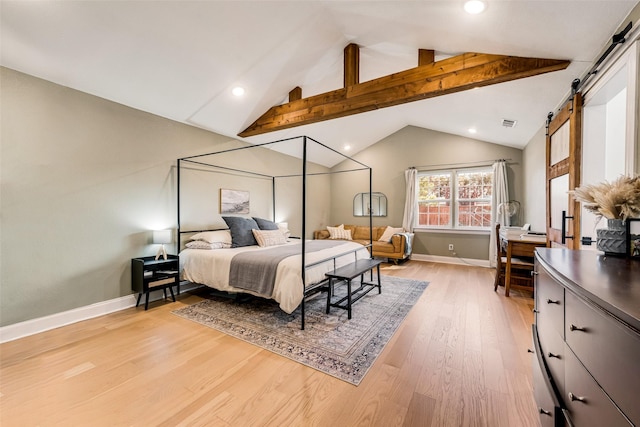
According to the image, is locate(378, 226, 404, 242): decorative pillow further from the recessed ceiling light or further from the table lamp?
the recessed ceiling light

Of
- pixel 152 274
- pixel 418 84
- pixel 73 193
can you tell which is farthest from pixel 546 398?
pixel 73 193

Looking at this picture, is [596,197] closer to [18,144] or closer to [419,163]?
[18,144]

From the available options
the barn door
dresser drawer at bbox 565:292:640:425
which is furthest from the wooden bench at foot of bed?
dresser drawer at bbox 565:292:640:425

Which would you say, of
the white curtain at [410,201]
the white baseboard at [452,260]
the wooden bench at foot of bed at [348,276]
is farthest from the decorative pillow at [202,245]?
the white baseboard at [452,260]

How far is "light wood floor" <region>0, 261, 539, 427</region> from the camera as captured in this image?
1.59m

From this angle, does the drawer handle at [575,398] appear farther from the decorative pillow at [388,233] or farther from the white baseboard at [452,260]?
the white baseboard at [452,260]

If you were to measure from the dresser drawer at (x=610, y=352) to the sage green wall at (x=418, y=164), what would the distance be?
540cm

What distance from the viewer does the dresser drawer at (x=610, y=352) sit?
59 cm

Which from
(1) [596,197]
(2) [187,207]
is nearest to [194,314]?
(2) [187,207]

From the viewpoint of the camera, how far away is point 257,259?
3107 mm

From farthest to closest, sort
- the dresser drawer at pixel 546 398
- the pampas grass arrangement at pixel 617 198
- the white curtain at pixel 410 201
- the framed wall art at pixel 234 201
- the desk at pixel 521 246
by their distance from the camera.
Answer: the white curtain at pixel 410 201, the framed wall art at pixel 234 201, the desk at pixel 521 246, the pampas grass arrangement at pixel 617 198, the dresser drawer at pixel 546 398

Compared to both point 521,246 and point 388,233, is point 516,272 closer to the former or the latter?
point 521,246

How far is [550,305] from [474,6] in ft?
6.89

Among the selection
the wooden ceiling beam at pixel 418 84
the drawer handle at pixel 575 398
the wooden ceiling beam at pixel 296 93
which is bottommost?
the drawer handle at pixel 575 398
